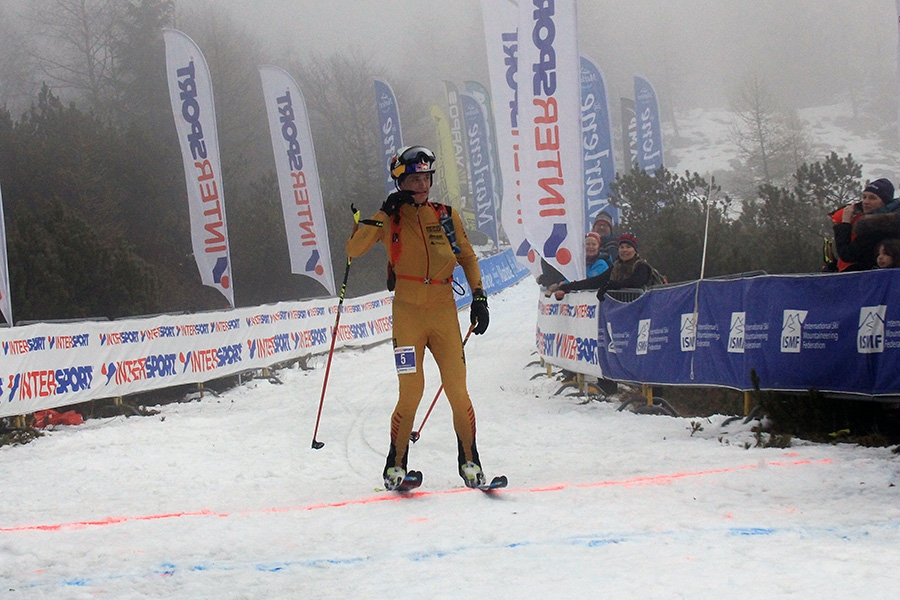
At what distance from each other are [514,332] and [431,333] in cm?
1755

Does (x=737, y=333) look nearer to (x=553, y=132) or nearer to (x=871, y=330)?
(x=871, y=330)

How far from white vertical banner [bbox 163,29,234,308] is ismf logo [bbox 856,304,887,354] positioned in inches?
557

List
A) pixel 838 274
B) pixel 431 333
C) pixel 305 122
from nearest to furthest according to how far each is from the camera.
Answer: pixel 431 333 < pixel 838 274 < pixel 305 122

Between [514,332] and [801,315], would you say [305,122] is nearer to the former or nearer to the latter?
[514,332]

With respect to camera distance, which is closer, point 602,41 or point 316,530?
point 316,530

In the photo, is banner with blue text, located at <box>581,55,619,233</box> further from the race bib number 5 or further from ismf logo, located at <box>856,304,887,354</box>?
the race bib number 5

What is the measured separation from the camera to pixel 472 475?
5.62m

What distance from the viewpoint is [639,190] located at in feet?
70.9

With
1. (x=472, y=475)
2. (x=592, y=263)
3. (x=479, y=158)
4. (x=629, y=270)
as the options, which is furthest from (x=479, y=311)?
(x=479, y=158)

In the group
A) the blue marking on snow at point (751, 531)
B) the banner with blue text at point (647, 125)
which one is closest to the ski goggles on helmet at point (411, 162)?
the blue marking on snow at point (751, 531)

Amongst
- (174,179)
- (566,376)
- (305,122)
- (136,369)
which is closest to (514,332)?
(305,122)

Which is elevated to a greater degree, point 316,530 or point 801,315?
point 801,315

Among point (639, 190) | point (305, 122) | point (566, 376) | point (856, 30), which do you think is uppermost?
point (856, 30)

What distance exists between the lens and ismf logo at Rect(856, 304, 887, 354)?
6.69 meters
